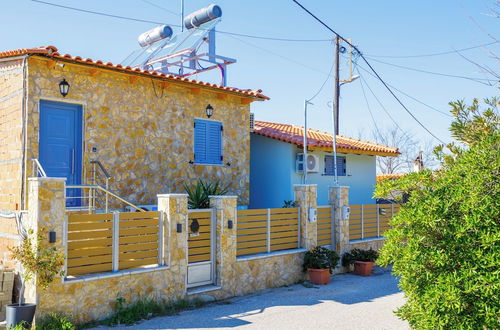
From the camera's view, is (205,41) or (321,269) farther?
(205,41)

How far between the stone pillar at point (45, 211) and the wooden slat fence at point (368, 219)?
8774mm

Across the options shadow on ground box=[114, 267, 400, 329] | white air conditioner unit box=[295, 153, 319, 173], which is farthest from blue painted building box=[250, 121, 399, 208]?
shadow on ground box=[114, 267, 400, 329]

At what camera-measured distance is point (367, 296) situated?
1059 centimetres

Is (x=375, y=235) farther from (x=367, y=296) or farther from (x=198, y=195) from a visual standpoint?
(x=198, y=195)

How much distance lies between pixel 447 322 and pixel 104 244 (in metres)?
5.76

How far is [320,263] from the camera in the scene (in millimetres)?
11984

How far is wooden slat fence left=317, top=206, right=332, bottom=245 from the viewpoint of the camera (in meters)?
13.2

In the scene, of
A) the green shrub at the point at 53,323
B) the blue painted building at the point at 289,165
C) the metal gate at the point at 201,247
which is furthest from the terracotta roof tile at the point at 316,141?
the green shrub at the point at 53,323

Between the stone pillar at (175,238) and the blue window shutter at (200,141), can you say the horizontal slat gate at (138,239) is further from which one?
the blue window shutter at (200,141)

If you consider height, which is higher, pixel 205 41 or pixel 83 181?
pixel 205 41

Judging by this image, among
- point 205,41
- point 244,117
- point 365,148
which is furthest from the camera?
point 365,148

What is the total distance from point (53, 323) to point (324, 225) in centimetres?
781

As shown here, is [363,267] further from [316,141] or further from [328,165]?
[328,165]

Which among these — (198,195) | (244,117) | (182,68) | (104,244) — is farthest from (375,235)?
(104,244)
